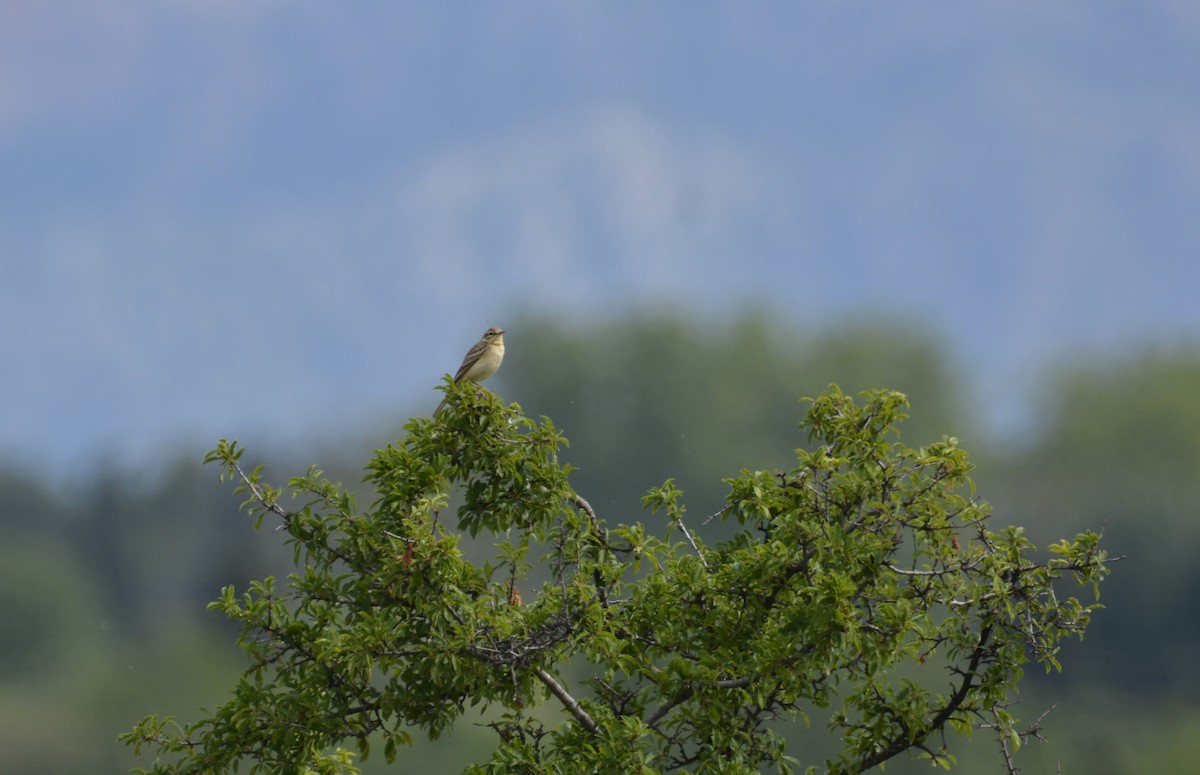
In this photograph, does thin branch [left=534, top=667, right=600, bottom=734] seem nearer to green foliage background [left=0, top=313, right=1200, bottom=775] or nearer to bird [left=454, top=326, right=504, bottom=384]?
bird [left=454, top=326, right=504, bottom=384]

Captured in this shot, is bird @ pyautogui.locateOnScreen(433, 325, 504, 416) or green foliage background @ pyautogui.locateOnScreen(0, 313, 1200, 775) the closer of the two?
bird @ pyautogui.locateOnScreen(433, 325, 504, 416)

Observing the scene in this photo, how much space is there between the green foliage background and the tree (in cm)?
2741

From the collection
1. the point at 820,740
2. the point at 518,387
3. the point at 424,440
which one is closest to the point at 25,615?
the point at 820,740

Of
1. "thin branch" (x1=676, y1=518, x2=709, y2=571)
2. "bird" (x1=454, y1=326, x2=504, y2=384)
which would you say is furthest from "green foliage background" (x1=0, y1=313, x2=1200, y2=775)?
"thin branch" (x1=676, y1=518, x2=709, y2=571)

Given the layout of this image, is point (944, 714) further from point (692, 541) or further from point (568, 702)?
point (568, 702)

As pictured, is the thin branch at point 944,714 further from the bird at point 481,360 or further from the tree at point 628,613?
the bird at point 481,360

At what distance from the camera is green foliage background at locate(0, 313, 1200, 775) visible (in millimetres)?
45969

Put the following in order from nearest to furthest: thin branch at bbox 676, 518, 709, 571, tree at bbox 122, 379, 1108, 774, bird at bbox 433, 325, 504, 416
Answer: tree at bbox 122, 379, 1108, 774
thin branch at bbox 676, 518, 709, 571
bird at bbox 433, 325, 504, 416

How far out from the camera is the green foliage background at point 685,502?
151 feet

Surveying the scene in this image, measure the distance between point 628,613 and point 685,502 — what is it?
5459 cm

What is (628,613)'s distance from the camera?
10.3m

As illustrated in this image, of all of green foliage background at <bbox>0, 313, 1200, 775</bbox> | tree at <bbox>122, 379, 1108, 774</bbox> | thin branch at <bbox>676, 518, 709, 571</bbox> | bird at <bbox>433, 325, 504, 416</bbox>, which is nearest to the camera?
tree at <bbox>122, 379, 1108, 774</bbox>

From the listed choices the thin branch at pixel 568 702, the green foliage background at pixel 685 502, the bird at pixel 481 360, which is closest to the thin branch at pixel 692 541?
the thin branch at pixel 568 702

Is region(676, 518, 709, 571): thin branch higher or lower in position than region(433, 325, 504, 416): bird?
lower
